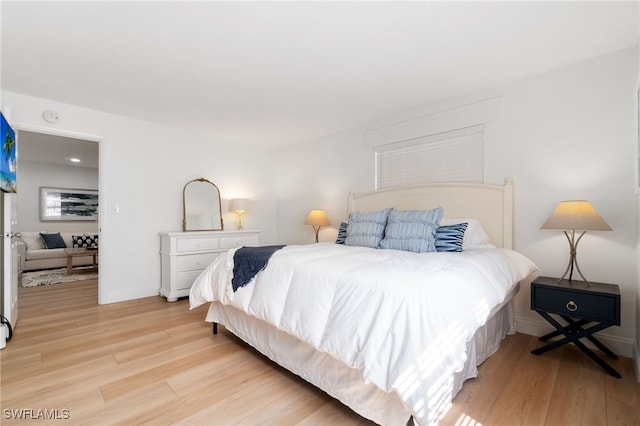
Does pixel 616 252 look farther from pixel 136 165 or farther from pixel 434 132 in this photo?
pixel 136 165

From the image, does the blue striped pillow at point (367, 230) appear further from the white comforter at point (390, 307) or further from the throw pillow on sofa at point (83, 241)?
the throw pillow on sofa at point (83, 241)

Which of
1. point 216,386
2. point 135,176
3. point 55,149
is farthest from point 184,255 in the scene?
point 55,149

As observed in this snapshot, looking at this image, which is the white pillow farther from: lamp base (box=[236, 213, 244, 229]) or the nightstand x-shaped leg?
lamp base (box=[236, 213, 244, 229])

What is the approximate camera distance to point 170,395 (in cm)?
173

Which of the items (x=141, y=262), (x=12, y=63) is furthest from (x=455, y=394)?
(x=12, y=63)

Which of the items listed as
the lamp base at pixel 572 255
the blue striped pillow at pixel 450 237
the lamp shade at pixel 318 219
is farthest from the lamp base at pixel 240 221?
the lamp base at pixel 572 255

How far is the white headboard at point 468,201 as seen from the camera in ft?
8.88

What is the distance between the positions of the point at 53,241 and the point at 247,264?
19.9 ft

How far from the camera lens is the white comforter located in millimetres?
1211

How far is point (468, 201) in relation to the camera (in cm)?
295

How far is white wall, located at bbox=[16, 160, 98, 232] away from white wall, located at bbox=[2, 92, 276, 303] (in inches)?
173

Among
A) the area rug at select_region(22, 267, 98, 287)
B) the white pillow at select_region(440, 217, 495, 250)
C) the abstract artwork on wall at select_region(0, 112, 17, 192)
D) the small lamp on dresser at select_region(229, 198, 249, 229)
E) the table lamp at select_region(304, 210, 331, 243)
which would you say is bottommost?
the area rug at select_region(22, 267, 98, 287)

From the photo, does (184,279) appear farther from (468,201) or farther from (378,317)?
(468,201)

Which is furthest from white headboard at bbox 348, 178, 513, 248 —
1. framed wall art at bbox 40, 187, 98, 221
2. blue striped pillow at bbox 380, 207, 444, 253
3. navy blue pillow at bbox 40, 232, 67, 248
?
framed wall art at bbox 40, 187, 98, 221
